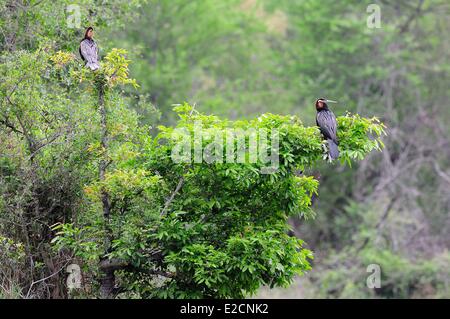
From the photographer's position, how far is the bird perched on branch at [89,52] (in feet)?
36.3

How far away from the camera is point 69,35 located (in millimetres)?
14242

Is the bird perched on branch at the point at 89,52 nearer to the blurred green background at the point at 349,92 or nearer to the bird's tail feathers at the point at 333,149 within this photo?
the bird's tail feathers at the point at 333,149

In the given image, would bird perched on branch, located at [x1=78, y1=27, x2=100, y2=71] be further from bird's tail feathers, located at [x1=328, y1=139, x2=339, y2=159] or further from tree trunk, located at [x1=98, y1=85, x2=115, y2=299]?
bird's tail feathers, located at [x1=328, y1=139, x2=339, y2=159]

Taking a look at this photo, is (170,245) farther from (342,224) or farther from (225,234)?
(342,224)

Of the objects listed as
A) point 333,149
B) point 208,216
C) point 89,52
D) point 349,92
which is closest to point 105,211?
point 208,216

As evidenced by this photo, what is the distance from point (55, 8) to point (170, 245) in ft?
18.1

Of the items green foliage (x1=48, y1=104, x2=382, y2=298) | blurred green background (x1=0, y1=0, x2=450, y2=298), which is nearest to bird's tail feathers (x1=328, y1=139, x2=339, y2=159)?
green foliage (x1=48, y1=104, x2=382, y2=298)

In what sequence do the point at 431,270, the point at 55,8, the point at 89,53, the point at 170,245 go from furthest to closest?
the point at 431,270 < the point at 55,8 < the point at 89,53 < the point at 170,245

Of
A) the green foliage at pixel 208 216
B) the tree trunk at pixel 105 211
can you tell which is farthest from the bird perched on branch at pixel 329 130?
the tree trunk at pixel 105 211

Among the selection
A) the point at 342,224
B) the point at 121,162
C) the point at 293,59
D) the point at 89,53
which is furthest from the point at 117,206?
the point at 293,59

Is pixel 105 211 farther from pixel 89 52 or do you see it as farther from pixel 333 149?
pixel 333 149

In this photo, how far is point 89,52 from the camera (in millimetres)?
11391

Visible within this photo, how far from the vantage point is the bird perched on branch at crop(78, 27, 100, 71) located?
11.1 metres

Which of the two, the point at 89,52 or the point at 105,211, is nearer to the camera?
the point at 105,211
